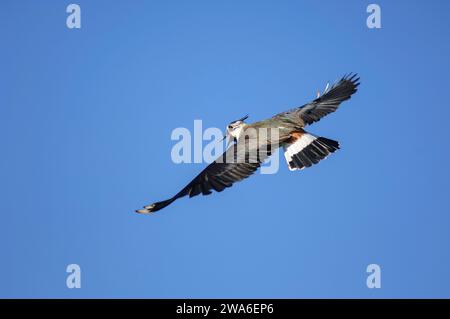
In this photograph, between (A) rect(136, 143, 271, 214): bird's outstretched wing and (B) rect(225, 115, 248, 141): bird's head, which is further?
(B) rect(225, 115, 248, 141): bird's head

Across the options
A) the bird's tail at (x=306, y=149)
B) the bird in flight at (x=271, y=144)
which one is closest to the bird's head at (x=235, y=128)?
the bird in flight at (x=271, y=144)

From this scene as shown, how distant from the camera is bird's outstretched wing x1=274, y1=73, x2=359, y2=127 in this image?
11.6 meters

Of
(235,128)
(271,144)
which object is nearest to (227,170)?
(271,144)

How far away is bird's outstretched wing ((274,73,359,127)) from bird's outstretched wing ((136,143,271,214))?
92cm

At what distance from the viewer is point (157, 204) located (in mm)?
9867

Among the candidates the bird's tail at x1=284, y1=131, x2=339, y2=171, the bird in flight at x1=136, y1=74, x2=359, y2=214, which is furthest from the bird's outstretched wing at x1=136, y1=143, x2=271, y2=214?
the bird's tail at x1=284, y1=131, x2=339, y2=171

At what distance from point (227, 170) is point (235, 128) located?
137 centimetres

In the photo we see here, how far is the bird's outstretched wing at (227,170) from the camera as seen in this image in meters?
10.1

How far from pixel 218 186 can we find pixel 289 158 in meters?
1.57

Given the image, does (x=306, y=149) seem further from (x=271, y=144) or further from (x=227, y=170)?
(x=227, y=170)

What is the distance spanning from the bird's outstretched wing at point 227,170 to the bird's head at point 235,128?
0.75 metres

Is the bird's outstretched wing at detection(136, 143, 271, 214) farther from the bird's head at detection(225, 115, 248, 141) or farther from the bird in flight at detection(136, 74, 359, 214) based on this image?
the bird's head at detection(225, 115, 248, 141)
